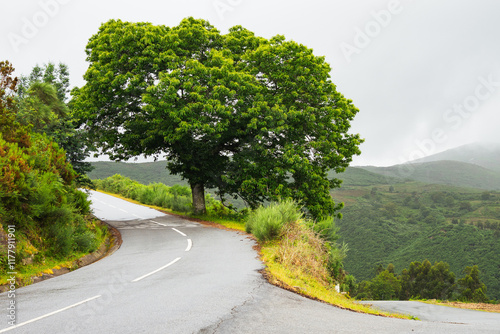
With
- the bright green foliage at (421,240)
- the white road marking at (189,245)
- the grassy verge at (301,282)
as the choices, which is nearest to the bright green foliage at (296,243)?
the grassy verge at (301,282)

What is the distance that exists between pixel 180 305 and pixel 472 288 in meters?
99.2

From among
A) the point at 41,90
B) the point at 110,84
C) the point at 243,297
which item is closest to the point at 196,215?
the point at 110,84

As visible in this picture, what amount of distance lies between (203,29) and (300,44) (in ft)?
18.9

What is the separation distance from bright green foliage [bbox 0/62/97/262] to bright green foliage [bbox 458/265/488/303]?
88939 mm

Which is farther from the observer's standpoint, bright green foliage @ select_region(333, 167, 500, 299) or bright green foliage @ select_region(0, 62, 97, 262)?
bright green foliage @ select_region(333, 167, 500, 299)

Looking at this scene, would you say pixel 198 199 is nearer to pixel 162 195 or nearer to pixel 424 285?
pixel 162 195

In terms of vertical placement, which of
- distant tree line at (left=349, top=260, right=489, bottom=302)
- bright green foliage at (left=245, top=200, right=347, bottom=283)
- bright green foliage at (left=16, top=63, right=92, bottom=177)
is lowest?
distant tree line at (left=349, top=260, right=489, bottom=302)

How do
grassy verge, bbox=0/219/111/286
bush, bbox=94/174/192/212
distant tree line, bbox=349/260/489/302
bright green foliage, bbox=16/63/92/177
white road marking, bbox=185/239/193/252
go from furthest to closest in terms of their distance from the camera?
distant tree line, bbox=349/260/489/302
bush, bbox=94/174/192/212
bright green foliage, bbox=16/63/92/177
white road marking, bbox=185/239/193/252
grassy verge, bbox=0/219/111/286

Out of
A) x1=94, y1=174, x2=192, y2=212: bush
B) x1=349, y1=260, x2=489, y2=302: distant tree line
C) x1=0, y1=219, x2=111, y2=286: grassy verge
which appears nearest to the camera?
x1=0, y1=219, x2=111, y2=286: grassy verge

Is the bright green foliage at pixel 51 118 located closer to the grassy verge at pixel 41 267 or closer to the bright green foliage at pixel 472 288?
the grassy verge at pixel 41 267

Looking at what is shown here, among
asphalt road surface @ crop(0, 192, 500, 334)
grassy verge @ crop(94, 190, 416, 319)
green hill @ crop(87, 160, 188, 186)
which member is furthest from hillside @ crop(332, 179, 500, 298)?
asphalt road surface @ crop(0, 192, 500, 334)

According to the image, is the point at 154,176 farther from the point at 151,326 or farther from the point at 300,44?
the point at 151,326

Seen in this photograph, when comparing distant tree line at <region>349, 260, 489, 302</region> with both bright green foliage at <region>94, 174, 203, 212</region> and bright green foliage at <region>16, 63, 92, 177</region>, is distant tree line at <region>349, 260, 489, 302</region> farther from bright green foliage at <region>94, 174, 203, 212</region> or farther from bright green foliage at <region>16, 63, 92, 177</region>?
bright green foliage at <region>16, 63, 92, 177</region>

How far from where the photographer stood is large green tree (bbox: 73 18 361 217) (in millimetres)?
18578
